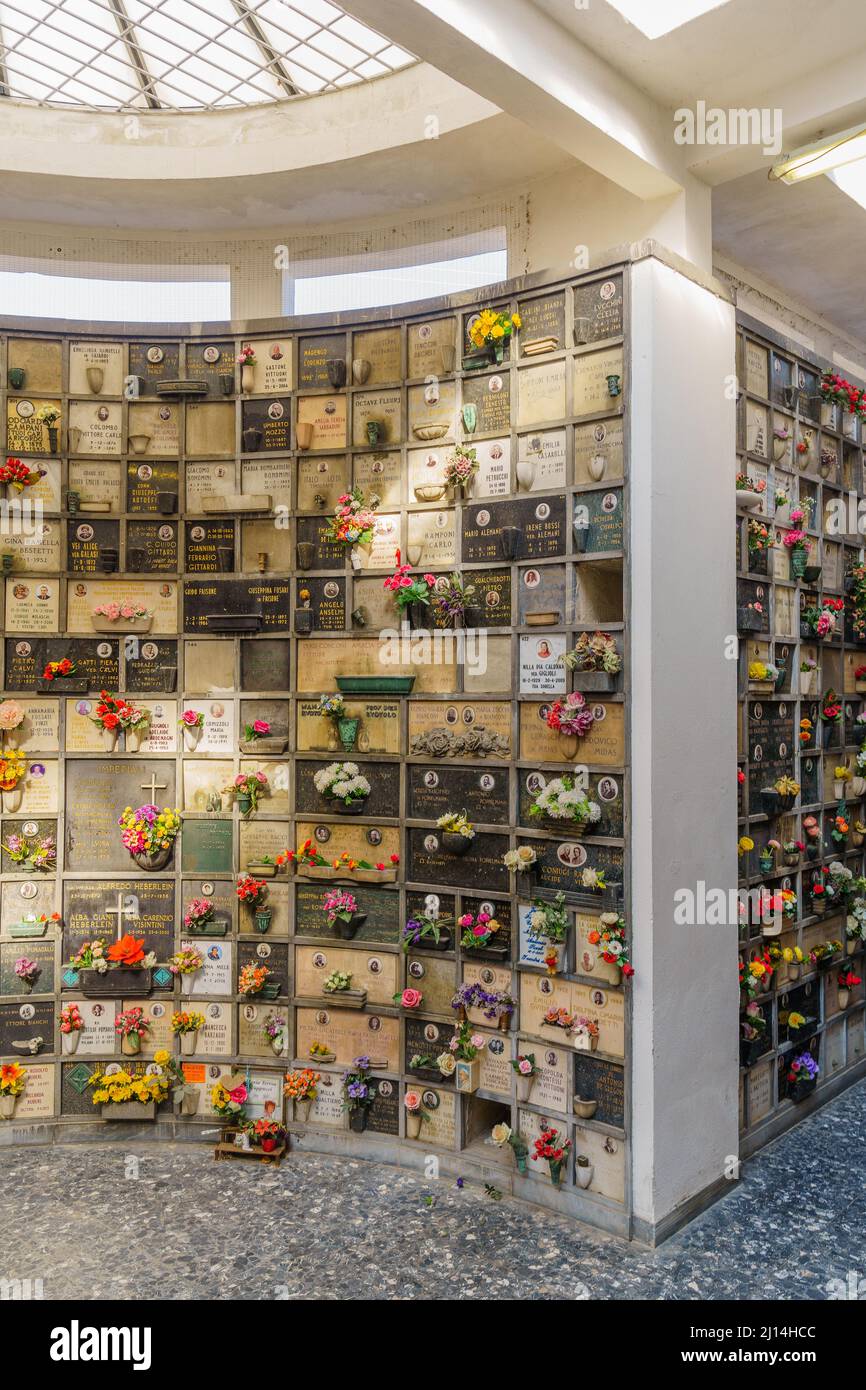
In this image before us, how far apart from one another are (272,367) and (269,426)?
0.34 meters

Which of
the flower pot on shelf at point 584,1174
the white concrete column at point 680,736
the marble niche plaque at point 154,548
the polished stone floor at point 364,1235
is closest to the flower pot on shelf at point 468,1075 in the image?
the polished stone floor at point 364,1235

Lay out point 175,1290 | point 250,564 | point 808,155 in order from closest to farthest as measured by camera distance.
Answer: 1. point 175,1290
2. point 808,155
3. point 250,564

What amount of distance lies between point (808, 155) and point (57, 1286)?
599 cm

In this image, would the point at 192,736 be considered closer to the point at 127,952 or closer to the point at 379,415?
the point at 127,952

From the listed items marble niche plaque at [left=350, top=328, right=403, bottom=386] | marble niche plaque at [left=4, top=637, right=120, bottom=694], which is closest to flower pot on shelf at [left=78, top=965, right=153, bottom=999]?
marble niche plaque at [left=4, top=637, right=120, bottom=694]

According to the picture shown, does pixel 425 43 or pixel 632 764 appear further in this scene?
pixel 632 764

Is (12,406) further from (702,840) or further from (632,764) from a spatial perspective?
(702,840)

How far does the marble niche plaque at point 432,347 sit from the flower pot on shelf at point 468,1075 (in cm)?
368

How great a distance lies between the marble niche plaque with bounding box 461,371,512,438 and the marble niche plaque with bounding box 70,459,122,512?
2.10m

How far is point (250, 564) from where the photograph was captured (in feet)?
18.1

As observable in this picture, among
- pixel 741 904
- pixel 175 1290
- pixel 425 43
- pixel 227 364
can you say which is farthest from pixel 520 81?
pixel 175 1290

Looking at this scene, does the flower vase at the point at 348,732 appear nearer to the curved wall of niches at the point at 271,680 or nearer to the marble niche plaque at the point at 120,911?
the curved wall of niches at the point at 271,680

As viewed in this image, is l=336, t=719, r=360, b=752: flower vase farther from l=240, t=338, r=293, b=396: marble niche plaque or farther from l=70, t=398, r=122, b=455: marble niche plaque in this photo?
l=70, t=398, r=122, b=455: marble niche plaque

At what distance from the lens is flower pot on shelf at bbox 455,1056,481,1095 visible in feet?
16.3
